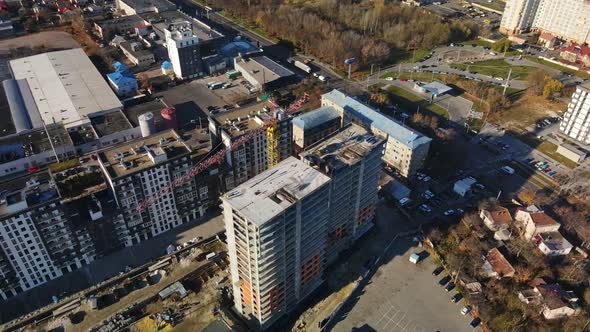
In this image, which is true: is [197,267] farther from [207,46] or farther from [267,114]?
[207,46]

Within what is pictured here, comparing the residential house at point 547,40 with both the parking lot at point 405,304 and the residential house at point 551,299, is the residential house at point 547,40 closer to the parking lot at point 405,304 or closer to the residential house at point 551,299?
the residential house at point 551,299

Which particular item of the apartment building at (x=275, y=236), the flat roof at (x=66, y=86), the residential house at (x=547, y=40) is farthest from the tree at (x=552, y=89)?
the flat roof at (x=66, y=86)

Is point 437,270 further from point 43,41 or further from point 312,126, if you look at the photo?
point 43,41

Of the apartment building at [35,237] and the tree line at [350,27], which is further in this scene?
the tree line at [350,27]

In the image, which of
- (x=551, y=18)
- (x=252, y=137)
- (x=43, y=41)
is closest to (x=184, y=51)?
(x=252, y=137)

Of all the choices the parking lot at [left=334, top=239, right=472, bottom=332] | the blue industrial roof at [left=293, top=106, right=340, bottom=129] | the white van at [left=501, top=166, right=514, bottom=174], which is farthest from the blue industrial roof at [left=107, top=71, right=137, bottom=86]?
the white van at [left=501, top=166, right=514, bottom=174]

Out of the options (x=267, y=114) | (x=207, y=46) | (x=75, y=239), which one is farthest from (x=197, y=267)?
(x=207, y=46)

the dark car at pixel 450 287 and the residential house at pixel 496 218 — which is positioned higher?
the residential house at pixel 496 218
